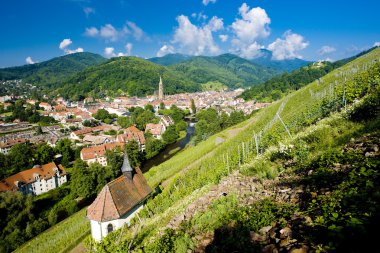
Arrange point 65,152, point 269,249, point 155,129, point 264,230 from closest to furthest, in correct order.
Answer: point 269,249 < point 264,230 < point 65,152 < point 155,129

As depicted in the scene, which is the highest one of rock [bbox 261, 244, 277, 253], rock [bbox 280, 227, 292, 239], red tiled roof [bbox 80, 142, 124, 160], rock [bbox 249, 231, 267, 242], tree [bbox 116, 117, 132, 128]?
rock [bbox 280, 227, 292, 239]

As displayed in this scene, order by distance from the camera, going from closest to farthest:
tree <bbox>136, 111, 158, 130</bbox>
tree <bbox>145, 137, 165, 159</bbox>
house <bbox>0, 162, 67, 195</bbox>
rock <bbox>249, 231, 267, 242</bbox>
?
rock <bbox>249, 231, 267, 242</bbox> < house <bbox>0, 162, 67, 195</bbox> < tree <bbox>145, 137, 165, 159</bbox> < tree <bbox>136, 111, 158, 130</bbox>

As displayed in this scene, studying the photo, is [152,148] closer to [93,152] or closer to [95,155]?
[95,155]

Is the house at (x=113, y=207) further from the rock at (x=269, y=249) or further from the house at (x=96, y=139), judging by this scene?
the house at (x=96, y=139)

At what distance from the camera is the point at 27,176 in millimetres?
44688

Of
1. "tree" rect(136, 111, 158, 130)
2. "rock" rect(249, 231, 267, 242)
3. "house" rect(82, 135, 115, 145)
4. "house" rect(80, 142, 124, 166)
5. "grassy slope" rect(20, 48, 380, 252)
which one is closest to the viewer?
"rock" rect(249, 231, 267, 242)

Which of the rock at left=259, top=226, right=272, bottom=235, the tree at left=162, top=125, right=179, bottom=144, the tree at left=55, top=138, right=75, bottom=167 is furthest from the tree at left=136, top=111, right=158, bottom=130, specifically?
the rock at left=259, top=226, right=272, bottom=235

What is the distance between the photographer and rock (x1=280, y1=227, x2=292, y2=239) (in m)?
4.55

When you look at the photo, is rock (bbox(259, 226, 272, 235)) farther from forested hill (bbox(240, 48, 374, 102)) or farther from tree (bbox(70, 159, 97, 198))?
forested hill (bbox(240, 48, 374, 102))

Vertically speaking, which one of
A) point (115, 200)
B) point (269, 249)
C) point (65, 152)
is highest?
point (269, 249)

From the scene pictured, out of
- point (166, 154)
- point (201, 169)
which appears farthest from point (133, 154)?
point (201, 169)

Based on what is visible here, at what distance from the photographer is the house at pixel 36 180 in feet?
138

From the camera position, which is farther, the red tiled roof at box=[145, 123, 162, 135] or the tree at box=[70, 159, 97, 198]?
the red tiled roof at box=[145, 123, 162, 135]

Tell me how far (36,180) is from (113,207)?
110ft
